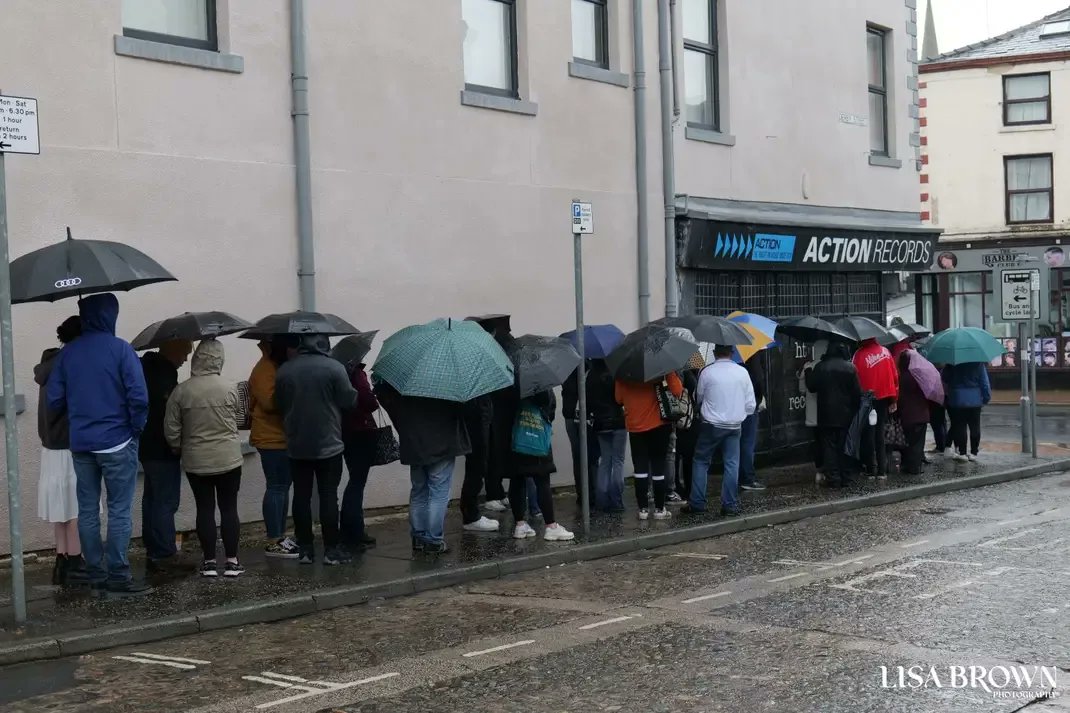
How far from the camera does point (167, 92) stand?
11.3m

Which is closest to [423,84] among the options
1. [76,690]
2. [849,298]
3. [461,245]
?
[461,245]

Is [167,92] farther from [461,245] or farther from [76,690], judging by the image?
[76,690]

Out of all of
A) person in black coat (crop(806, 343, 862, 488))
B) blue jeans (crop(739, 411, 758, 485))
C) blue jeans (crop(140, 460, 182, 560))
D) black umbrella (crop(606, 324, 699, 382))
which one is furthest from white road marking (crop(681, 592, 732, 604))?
person in black coat (crop(806, 343, 862, 488))

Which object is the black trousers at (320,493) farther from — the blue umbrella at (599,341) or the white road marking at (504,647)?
the blue umbrella at (599,341)

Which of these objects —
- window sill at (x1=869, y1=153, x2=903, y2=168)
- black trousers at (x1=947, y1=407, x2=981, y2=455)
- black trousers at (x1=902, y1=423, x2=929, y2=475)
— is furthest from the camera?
window sill at (x1=869, y1=153, x2=903, y2=168)

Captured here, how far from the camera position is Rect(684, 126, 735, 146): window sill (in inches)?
661

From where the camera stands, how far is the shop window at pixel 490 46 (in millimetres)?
14234

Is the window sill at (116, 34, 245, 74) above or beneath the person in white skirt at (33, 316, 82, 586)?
above

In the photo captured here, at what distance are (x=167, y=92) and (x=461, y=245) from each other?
3.67m

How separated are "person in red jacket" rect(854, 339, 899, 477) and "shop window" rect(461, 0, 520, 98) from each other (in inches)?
205

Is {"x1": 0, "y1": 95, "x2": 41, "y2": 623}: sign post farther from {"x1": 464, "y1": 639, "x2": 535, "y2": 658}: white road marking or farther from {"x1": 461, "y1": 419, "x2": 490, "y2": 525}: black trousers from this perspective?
{"x1": 461, "y1": 419, "x2": 490, "y2": 525}: black trousers

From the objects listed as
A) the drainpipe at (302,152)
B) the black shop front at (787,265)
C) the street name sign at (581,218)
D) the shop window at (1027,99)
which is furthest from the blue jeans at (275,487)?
the shop window at (1027,99)

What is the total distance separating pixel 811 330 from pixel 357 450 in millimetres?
6403

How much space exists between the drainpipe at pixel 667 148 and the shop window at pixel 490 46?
243 centimetres
